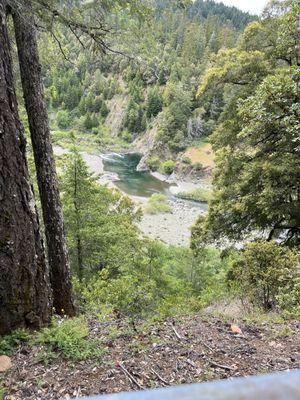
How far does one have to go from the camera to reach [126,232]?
10945 millimetres

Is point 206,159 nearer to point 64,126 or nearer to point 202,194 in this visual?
point 202,194

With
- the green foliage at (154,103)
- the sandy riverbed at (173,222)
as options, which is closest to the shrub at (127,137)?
the green foliage at (154,103)

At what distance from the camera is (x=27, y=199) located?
3258 millimetres

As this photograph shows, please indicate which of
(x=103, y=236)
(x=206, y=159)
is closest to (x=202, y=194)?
(x=206, y=159)

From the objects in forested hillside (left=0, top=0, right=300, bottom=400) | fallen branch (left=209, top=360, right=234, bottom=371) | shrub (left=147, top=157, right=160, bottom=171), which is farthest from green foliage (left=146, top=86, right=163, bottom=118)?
fallen branch (left=209, top=360, right=234, bottom=371)

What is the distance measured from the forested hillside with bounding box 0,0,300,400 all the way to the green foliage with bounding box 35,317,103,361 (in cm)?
1

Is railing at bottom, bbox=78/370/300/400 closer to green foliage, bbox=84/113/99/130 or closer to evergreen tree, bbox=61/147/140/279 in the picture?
evergreen tree, bbox=61/147/140/279

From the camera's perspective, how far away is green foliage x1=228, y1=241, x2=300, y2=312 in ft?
19.6

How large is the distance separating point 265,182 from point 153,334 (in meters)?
5.95

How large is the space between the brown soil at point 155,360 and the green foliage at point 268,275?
2.09 meters

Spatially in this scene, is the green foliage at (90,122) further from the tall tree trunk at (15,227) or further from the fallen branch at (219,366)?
the fallen branch at (219,366)

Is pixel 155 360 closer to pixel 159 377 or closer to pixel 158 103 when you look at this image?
pixel 159 377

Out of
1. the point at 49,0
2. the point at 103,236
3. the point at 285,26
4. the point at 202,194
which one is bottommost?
the point at 202,194

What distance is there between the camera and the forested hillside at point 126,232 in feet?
9.81
